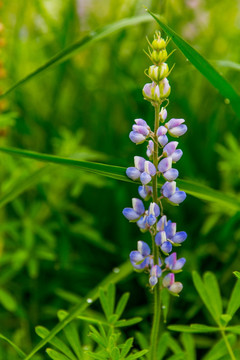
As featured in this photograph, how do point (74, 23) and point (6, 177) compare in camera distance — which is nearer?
point (6, 177)

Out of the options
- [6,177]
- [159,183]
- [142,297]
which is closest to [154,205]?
[159,183]

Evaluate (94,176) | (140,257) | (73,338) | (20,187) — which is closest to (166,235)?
(140,257)

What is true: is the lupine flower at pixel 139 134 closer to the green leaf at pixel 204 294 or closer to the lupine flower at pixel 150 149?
the lupine flower at pixel 150 149

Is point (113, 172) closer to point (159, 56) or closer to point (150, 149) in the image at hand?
point (150, 149)

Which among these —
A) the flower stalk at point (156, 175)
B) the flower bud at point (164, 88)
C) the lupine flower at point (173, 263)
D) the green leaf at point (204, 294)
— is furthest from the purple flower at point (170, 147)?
the green leaf at point (204, 294)

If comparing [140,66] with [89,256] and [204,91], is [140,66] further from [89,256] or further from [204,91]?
[89,256]

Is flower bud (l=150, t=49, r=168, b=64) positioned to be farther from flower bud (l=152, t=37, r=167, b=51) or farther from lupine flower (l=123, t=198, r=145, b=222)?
lupine flower (l=123, t=198, r=145, b=222)

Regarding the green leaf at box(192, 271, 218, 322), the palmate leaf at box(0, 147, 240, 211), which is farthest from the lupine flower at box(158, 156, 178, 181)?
the green leaf at box(192, 271, 218, 322)
